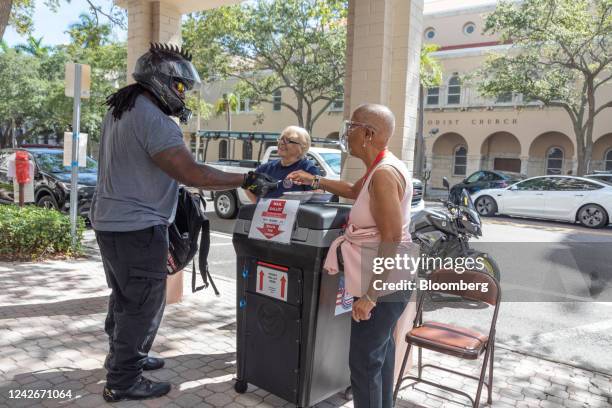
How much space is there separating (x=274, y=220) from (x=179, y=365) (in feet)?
5.02

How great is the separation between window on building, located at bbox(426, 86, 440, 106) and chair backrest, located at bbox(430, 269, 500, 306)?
2827 cm

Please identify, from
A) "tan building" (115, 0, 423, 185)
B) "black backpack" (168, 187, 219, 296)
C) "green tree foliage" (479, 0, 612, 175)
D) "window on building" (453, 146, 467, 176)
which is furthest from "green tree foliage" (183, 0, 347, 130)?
"black backpack" (168, 187, 219, 296)

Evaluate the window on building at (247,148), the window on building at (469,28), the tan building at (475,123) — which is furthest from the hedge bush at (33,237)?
the window on building at (469,28)

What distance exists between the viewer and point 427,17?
31922 mm

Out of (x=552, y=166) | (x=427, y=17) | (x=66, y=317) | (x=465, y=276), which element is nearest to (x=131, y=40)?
(x=66, y=317)

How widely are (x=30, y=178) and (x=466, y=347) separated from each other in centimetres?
931

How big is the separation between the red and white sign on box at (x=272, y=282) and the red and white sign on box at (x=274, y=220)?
0.19 metres

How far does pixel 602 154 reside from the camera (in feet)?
85.7

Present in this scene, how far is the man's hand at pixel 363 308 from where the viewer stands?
97.1 inches

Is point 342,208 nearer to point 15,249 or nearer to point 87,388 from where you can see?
point 87,388

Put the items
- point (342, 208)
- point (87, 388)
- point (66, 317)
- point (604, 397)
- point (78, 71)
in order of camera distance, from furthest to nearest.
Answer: point (78, 71) → point (66, 317) → point (604, 397) → point (87, 388) → point (342, 208)

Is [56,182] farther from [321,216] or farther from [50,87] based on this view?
[50,87]

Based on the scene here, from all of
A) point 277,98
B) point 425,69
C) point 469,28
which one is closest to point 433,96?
point 469,28

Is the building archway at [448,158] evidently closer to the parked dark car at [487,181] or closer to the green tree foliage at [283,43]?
the green tree foliage at [283,43]
